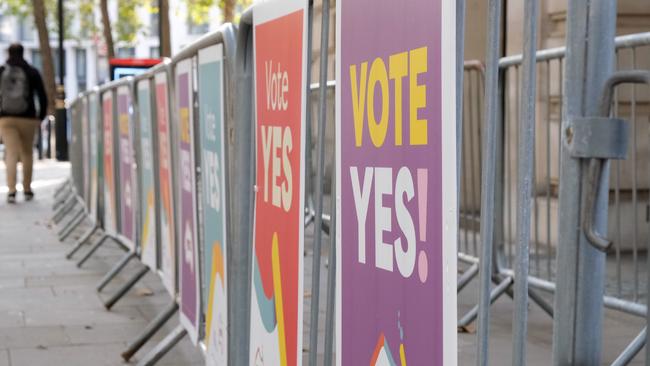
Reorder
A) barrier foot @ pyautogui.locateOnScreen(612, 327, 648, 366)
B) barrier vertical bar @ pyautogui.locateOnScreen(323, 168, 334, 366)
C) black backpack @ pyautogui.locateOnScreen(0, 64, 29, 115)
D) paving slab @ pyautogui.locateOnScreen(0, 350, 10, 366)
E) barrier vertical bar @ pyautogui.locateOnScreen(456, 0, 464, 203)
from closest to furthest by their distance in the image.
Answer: barrier vertical bar @ pyautogui.locateOnScreen(456, 0, 464, 203)
barrier vertical bar @ pyautogui.locateOnScreen(323, 168, 334, 366)
barrier foot @ pyautogui.locateOnScreen(612, 327, 648, 366)
paving slab @ pyautogui.locateOnScreen(0, 350, 10, 366)
black backpack @ pyautogui.locateOnScreen(0, 64, 29, 115)

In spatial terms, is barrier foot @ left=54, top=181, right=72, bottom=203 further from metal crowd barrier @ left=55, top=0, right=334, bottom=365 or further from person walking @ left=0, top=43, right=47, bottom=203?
metal crowd barrier @ left=55, top=0, right=334, bottom=365

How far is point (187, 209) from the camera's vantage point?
202 inches

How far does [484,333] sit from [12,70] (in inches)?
561

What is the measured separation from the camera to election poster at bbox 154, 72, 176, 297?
5.71 meters

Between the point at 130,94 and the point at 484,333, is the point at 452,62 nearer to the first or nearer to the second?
the point at 484,333

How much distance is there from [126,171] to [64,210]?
593 cm

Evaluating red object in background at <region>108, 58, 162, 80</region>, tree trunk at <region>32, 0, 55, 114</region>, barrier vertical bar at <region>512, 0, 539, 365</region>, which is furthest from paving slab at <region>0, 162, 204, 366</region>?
tree trunk at <region>32, 0, 55, 114</region>

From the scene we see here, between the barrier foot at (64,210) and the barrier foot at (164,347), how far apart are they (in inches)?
317

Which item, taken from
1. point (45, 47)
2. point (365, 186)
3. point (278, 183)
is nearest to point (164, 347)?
point (278, 183)

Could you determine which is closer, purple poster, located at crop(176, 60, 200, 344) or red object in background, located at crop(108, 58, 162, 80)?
purple poster, located at crop(176, 60, 200, 344)

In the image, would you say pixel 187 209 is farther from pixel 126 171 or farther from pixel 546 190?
→ pixel 126 171

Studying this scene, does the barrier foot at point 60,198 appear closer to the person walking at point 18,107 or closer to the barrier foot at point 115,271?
the person walking at point 18,107

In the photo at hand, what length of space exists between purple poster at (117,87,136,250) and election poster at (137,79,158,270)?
0.55 m

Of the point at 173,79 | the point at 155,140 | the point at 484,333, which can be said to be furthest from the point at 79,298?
the point at 484,333
